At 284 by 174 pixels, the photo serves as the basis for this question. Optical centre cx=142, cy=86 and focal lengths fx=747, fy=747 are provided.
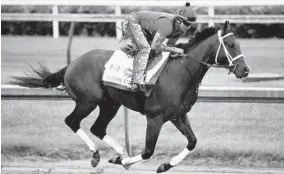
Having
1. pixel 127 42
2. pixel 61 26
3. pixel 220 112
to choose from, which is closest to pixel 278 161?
pixel 220 112

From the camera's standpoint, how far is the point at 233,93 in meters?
9.15

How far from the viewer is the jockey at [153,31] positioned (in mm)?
7863

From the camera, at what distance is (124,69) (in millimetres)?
8164

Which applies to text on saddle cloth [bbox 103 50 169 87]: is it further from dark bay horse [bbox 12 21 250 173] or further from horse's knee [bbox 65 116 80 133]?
horse's knee [bbox 65 116 80 133]

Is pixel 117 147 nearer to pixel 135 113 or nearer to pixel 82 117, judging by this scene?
pixel 82 117

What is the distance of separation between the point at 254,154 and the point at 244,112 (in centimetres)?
54

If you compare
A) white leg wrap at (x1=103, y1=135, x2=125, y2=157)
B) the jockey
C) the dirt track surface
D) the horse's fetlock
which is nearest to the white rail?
the jockey

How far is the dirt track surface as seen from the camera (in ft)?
29.5

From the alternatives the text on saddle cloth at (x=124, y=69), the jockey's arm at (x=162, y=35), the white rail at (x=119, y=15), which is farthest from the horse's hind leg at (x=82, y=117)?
the white rail at (x=119, y=15)

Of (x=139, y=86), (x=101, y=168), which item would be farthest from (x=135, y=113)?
(x=139, y=86)

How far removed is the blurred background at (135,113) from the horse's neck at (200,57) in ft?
3.47

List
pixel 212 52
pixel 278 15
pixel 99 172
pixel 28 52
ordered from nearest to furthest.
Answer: pixel 212 52
pixel 99 172
pixel 278 15
pixel 28 52

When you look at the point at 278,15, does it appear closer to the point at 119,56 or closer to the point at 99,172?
the point at 119,56

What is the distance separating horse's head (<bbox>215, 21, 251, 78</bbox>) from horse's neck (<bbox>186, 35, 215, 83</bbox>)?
107 millimetres
